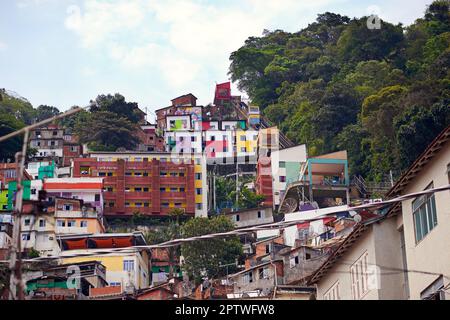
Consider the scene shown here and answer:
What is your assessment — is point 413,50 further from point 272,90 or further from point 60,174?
point 60,174

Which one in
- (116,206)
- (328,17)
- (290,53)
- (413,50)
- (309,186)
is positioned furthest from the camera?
(328,17)

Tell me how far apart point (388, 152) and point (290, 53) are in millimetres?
56776

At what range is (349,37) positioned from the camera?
121m

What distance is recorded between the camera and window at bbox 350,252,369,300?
24.8 m

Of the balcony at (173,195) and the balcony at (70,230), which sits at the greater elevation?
the balcony at (173,195)

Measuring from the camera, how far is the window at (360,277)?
24.8 metres

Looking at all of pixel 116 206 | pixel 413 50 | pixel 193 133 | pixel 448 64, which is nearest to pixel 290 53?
pixel 413 50

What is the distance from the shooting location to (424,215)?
21938 mm

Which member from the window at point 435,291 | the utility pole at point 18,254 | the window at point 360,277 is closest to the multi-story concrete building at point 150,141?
the window at point 360,277

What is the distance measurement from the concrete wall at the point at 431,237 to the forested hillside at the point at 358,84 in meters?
46.0

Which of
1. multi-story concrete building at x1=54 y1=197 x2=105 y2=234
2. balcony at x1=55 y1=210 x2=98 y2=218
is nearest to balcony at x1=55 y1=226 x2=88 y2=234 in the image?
multi-story concrete building at x1=54 y1=197 x2=105 y2=234

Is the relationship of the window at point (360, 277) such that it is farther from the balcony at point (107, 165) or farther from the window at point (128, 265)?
the balcony at point (107, 165)

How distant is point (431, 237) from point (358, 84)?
275 ft

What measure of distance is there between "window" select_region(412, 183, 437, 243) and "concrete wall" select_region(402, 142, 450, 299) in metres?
0.14
